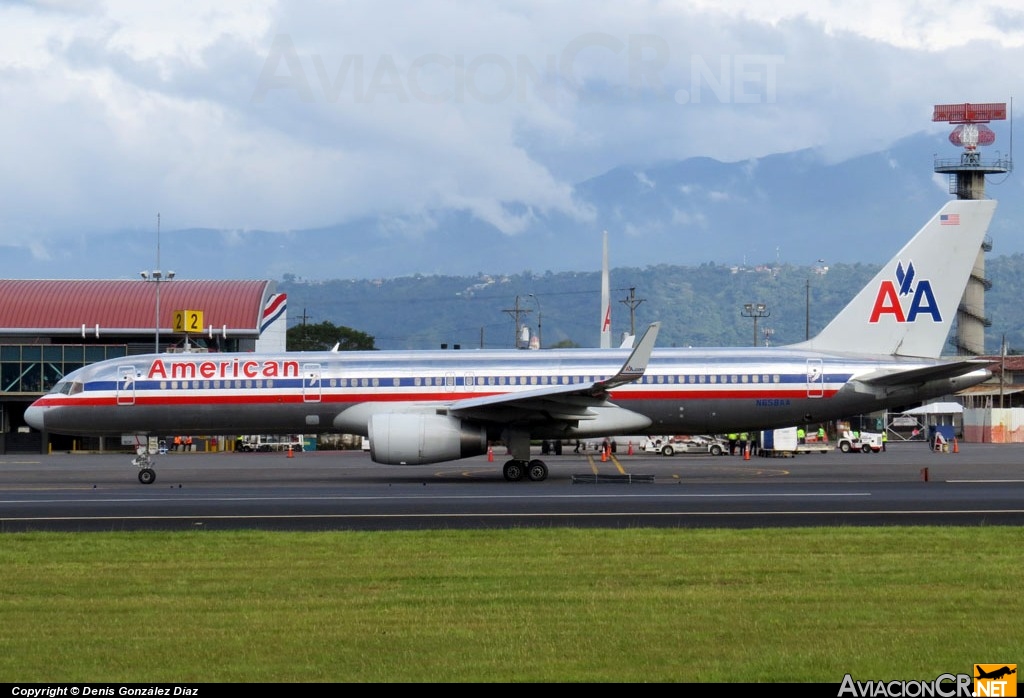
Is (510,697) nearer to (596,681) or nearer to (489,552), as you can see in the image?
(596,681)

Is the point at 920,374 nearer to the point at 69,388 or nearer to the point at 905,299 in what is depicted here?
the point at 905,299

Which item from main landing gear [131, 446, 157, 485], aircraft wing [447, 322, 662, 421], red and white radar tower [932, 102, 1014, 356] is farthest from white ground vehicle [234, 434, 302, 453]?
red and white radar tower [932, 102, 1014, 356]

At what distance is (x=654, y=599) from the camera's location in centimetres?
1253

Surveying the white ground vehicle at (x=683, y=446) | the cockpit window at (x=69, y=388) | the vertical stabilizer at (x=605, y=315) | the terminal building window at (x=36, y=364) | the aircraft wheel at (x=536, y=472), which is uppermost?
the vertical stabilizer at (x=605, y=315)

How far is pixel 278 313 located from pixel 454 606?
73288 mm

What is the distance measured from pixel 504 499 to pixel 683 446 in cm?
4015

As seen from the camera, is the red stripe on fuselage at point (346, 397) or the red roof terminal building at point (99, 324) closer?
the red stripe on fuselage at point (346, 397)

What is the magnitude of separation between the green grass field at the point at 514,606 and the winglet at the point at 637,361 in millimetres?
11563

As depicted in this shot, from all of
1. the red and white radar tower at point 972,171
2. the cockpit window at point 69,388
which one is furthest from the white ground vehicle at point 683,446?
the red and white radar tower at point 972,171

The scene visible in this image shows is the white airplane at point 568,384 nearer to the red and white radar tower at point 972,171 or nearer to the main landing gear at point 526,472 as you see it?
the main landing gear at point 526,472

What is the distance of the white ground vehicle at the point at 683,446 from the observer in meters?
60.6

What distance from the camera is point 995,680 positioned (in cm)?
882

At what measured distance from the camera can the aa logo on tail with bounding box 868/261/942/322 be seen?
3428 centimetres

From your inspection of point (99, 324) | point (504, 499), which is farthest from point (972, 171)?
point (504, 499)
